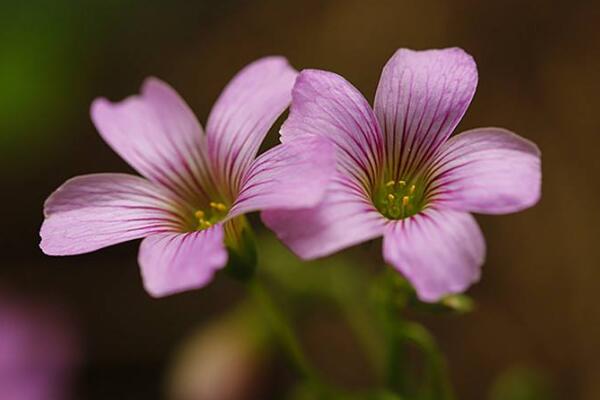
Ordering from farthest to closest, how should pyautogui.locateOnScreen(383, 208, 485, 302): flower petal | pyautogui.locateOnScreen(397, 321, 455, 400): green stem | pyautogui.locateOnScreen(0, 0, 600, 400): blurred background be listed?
pyautogui.locateOnScreen(0, 0, 600, 400): blurred background, pyautogui.locateOnScreen(397, 321, 455, 400): green stem, pyautogui.locateOnScreen(383, 208, 485, 302): flower petal

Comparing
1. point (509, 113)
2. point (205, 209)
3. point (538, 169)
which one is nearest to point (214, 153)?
point (205, 209)

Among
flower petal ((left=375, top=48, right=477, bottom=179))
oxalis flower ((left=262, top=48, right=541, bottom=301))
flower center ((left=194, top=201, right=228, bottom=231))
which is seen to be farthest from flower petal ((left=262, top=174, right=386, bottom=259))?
flower center ((left=194, top=201, right=228, bottom=231))

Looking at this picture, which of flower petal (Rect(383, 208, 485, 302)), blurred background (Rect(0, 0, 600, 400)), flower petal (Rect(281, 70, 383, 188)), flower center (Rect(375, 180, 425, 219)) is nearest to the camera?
flower petal (Rect(383, 208, 485, 302))

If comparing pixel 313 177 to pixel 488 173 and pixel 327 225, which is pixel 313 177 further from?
pixel 488 173

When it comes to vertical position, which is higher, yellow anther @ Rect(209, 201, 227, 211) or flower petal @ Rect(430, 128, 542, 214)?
flower petal @ Rect(430, 128, 542, 214)

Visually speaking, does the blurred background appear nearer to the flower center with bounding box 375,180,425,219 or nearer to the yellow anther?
the yellow anther

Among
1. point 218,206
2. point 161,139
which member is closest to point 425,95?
point 218,206
